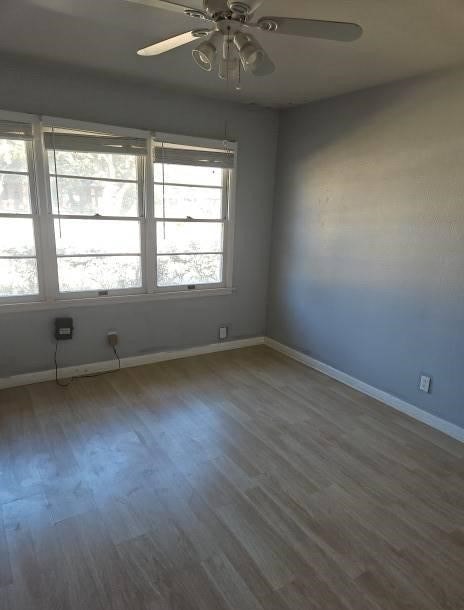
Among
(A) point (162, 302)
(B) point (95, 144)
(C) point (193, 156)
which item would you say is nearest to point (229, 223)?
(C) point (193, 156)

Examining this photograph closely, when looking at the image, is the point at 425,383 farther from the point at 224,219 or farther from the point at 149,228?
the point at 149,228

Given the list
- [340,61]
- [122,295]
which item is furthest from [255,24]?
[122,295]

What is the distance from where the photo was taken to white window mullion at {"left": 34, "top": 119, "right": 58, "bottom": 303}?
3.03m

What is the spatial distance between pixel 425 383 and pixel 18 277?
10.8ft

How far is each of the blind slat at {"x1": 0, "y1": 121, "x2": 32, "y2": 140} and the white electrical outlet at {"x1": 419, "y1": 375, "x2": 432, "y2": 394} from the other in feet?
11.4

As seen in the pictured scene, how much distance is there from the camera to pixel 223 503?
2.06 meters

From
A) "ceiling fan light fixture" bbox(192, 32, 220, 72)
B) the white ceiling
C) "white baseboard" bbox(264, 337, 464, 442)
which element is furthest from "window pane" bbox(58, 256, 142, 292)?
"ceiling fan light fixture" bbox(192, 32, 220, 72)

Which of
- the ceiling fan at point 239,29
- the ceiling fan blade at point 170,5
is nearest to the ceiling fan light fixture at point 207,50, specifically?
the ceiling fan at point 239,29

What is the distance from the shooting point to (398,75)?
275 centimetres

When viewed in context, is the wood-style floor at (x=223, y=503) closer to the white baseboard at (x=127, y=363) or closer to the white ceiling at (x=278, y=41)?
the white baseboard at (x=127, y=363)

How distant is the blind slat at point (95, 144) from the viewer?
3.06 m

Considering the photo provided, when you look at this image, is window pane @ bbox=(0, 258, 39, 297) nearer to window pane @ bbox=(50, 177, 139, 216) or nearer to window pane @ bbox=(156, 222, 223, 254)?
window pane @ bbox=(50, 177, 139, 216)

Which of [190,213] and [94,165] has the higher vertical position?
[94,165]

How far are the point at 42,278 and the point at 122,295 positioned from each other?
68 cm
